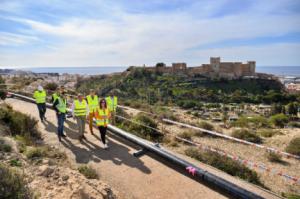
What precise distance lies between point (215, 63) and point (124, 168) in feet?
326

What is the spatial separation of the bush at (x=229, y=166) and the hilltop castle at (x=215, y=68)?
3473 inches

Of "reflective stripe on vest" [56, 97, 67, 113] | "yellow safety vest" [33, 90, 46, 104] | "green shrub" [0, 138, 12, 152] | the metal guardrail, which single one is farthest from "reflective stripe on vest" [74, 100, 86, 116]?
"yellow safety vest" [33, 90, 46, 104]

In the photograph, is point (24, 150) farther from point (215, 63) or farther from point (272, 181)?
point (215, 63)

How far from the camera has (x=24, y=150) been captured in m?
4.87

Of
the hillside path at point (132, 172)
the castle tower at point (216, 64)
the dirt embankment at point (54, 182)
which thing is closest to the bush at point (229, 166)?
the hillside path at point (132, 172)

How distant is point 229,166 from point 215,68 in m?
97.0

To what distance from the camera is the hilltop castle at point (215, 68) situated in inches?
3691

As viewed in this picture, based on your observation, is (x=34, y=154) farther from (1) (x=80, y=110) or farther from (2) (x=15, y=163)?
(1) (x=80, y=110)

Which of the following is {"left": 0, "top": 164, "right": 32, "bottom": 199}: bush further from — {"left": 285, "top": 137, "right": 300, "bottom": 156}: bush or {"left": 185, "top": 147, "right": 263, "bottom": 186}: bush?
{"left": 285, "top": 137, "right": 300, "bottom": 156}: bush

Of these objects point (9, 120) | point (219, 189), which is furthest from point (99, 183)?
point (9, 120)

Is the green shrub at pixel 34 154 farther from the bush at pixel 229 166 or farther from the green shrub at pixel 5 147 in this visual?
the bush at pixel 229 166

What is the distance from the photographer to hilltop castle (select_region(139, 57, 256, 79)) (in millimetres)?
93750

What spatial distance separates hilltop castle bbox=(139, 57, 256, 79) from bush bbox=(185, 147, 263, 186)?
8821cm

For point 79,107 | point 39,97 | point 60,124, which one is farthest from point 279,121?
point 39,97
